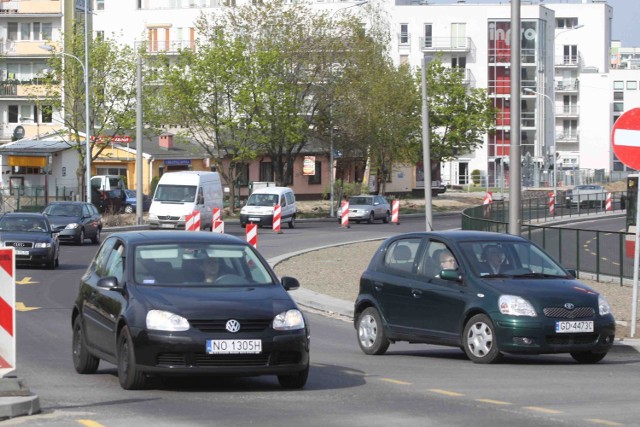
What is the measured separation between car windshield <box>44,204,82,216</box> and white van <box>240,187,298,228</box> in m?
13.8

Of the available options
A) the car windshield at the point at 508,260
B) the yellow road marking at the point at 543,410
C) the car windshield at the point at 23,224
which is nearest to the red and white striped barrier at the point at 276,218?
the car windshield at the point at 23,224

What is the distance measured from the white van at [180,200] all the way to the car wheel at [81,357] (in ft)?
130

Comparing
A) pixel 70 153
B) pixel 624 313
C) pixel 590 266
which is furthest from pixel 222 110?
pixel 624 313

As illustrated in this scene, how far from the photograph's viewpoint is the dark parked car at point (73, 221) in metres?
45.7

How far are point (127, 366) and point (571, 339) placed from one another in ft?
17.8

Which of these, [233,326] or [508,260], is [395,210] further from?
[233,326]

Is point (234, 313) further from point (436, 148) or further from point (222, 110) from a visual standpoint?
point (436, 148)

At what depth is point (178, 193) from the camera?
5462 cm

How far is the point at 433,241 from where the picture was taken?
53.0 feet

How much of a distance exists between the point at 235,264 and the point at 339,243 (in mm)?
35491

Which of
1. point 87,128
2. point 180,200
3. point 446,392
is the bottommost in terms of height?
point 446,392

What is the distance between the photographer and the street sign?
1766 cm

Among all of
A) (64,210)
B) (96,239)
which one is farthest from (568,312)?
(96,239)

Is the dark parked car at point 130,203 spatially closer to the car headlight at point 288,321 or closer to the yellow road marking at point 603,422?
the car headlight at point 288,321
